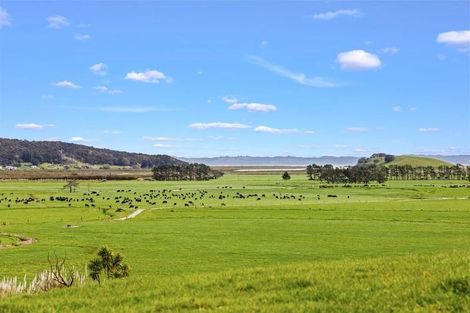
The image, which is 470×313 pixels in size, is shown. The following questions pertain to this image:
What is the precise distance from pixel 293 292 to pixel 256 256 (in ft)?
101

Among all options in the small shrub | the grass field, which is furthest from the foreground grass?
the small shrub

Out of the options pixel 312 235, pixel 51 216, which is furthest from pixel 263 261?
pixel 51 216

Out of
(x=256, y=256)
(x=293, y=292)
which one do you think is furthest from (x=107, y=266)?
(x=256, y=256)

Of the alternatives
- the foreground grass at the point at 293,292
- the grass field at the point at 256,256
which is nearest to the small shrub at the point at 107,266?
the grass field at the point at 256,256

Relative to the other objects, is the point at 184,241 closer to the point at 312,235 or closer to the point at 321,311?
the point at 312,235

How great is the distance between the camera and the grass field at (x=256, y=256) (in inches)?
611

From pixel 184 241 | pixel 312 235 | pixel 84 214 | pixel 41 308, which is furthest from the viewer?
pixel 84 214

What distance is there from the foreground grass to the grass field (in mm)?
40

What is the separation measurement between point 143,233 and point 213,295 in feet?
162

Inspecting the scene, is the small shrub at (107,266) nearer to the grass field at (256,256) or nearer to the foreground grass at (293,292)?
the grass field at (256,256)

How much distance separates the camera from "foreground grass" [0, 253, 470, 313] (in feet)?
47.4

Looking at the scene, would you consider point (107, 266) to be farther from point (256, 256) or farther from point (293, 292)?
point (256, 256)

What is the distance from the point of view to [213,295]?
16.9 m

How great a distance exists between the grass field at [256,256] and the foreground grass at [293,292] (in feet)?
0.13
